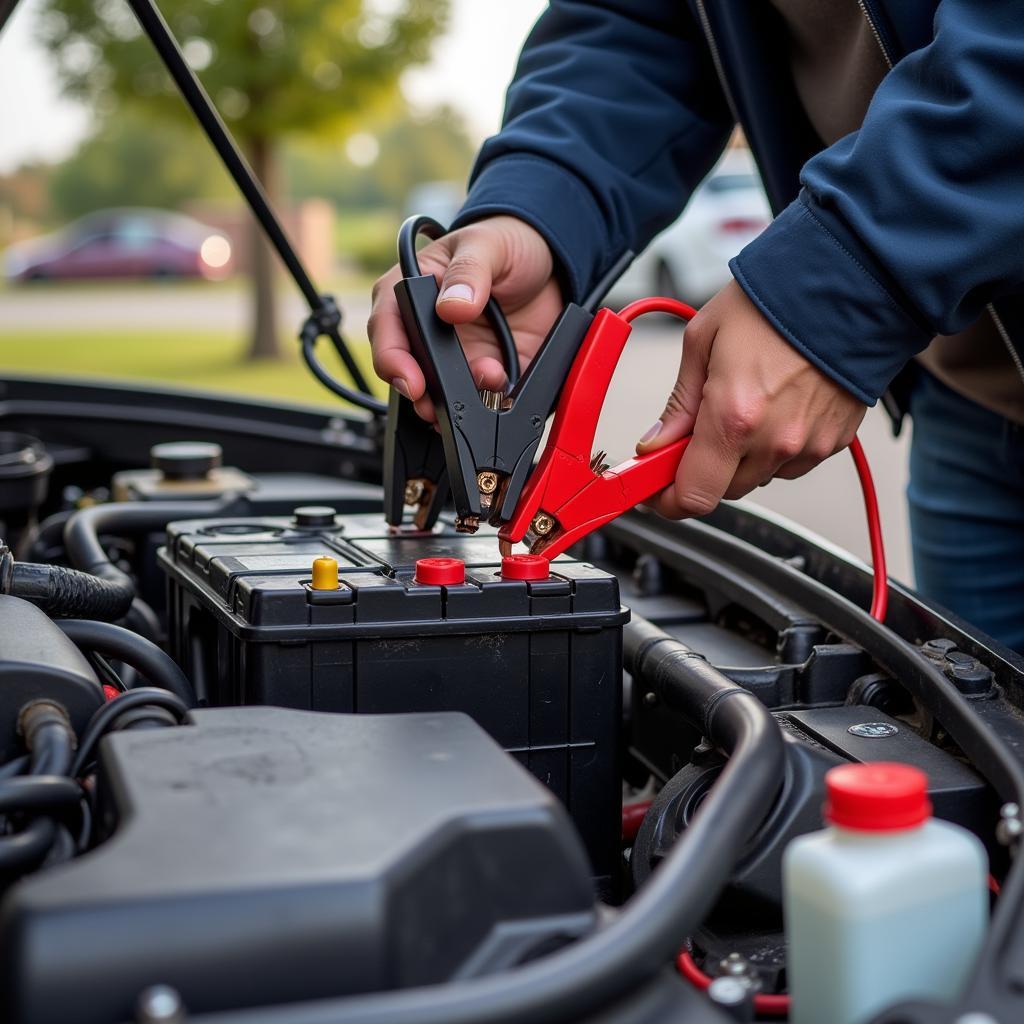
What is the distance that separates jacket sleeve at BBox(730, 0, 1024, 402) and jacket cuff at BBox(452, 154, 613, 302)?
14.5 inches

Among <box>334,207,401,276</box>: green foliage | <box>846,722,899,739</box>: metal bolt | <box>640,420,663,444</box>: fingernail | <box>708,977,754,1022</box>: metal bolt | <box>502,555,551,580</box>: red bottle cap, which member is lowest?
<box>708,977,754,1022</box>: metal bolt

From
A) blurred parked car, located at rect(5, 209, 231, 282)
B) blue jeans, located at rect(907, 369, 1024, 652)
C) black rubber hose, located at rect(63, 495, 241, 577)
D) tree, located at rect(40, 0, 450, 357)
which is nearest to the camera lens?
black rubber hose, located at rect(63, 495, 241, 577)

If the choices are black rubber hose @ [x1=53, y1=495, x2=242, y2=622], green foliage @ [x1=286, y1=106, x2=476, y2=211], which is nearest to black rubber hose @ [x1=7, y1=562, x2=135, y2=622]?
black rubber hose @ [x1=53, y1=495, x2=242, y2=622]

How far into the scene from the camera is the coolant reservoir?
0.60 m

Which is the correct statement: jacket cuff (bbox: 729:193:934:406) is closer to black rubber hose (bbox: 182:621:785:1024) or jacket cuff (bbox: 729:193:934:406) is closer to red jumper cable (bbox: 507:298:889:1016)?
red jumper cable (bbox: 507:298:889:1016)

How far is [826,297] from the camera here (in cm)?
101

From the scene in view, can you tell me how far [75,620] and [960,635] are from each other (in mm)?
725

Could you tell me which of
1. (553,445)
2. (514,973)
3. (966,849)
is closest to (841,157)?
(553,445)

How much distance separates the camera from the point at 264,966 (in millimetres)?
580

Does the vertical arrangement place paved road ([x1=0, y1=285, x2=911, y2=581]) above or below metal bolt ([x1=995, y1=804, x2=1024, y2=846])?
below

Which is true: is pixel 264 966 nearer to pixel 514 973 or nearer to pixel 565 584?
pixel 514 973

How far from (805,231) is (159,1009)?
2.41 ft

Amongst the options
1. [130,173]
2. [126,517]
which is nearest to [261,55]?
[126,517]

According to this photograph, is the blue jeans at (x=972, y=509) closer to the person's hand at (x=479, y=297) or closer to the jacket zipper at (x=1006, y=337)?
the jacket zipper at (x=1006, y=337)
